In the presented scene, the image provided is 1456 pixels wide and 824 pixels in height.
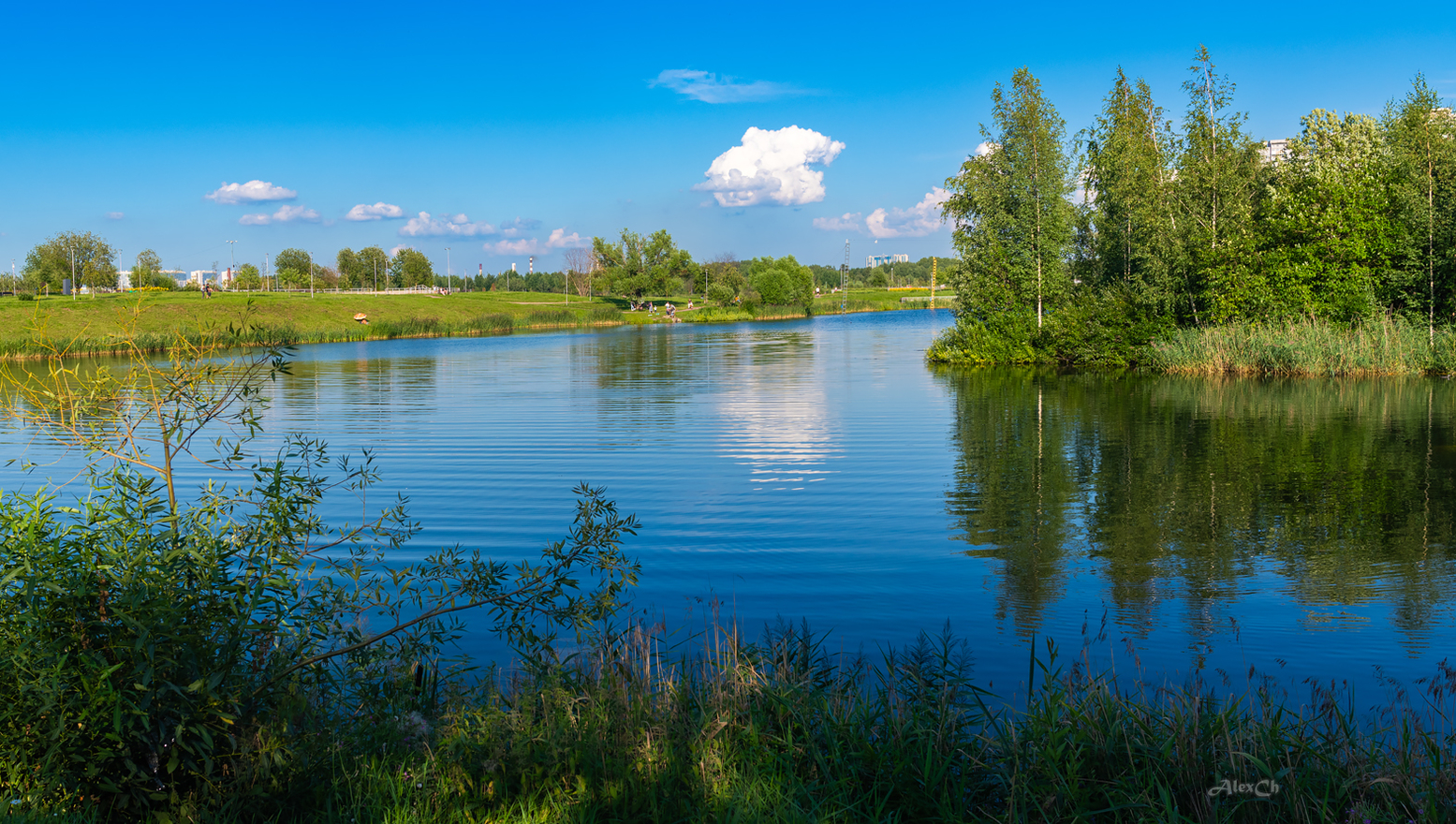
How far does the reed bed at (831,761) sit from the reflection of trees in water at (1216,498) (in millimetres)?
3159

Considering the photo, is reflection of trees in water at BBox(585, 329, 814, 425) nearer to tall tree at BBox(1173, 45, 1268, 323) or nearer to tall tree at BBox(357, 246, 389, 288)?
tall tree at BBox(1173, 45, 1268, 323)

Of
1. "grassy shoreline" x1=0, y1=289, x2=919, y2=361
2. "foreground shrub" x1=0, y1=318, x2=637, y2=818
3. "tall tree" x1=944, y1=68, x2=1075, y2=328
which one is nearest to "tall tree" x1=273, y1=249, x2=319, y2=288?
"grassy shoreline" x1=0, y1=289, x2=919, y2=361

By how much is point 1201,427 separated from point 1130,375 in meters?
14.9

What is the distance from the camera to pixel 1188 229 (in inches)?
1344

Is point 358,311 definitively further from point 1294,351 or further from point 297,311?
point 1294,351

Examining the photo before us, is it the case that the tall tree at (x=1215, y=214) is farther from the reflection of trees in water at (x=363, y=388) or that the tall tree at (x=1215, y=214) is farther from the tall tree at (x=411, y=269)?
the tall tree at (x=411, y=269)

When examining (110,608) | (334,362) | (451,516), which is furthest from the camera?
(334,362)

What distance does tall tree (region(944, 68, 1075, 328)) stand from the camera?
39.2 meters

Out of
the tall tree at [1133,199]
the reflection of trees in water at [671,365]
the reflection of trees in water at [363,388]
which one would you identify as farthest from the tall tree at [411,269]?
the tall tree at [1133,199]

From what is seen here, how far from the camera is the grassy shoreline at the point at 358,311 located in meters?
55.2

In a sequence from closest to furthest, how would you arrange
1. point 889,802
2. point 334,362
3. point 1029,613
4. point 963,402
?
point 889,802 < point 1029,613 < point 963,402 < point 334,362

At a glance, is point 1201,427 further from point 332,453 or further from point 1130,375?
point 332,453

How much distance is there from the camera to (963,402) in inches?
1045

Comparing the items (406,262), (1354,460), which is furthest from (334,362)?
(406,262)
